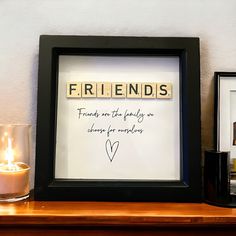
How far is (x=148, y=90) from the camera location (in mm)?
652

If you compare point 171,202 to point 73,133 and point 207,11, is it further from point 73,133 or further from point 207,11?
point 207,11

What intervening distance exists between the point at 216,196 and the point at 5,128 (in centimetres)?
49

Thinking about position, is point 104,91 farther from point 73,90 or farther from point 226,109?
point 226,109

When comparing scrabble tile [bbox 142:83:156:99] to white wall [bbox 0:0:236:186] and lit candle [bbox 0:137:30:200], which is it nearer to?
white wall [bbox 0:0:236:186]

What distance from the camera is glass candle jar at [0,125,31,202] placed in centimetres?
59

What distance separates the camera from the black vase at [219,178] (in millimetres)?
581

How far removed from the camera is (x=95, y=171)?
0.63 meters

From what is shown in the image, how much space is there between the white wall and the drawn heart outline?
206mm

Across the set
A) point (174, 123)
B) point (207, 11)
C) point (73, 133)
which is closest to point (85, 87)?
point (73, 133)

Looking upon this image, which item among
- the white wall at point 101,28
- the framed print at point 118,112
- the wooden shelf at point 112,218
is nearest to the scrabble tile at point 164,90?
the framed print at point 118,112

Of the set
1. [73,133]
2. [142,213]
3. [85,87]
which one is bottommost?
[142,213]

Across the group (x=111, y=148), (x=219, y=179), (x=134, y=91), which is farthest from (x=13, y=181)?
(x=219, y=179)

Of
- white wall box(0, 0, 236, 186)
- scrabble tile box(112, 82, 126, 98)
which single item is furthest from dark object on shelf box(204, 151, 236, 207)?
scrabble tile box(112, 82, 126, 98)

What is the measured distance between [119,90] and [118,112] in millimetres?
52
